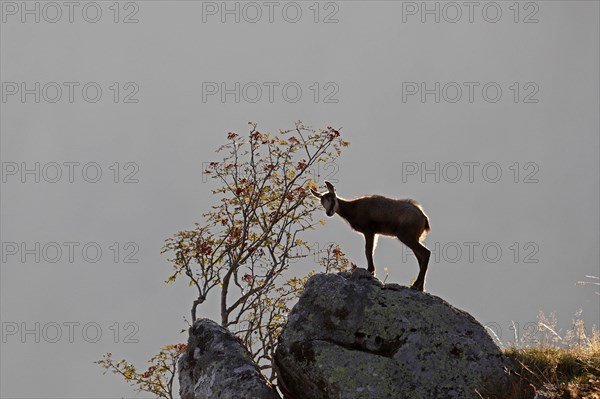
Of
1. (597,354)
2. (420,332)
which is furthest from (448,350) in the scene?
(597,354)

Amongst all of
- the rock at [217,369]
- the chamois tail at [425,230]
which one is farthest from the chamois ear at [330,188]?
the rock at [217,369]

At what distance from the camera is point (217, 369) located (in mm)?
15188

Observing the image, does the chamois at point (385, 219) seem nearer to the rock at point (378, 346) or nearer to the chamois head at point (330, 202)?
the chamois head at point (330, 202)

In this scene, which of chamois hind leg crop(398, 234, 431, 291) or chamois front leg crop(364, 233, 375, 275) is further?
chamois front leg crop(364, 233, 375, 275)

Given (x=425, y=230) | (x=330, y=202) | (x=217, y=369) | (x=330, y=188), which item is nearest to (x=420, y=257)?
(x=425, y=230)

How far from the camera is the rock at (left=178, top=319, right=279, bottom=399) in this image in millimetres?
14570

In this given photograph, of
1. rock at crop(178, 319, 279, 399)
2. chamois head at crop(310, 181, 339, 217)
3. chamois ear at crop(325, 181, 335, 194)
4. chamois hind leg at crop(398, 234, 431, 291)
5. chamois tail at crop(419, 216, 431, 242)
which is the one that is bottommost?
rock at crop(178, 319, 279, 399)

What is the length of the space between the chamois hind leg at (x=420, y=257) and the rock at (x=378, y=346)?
→ 132cm

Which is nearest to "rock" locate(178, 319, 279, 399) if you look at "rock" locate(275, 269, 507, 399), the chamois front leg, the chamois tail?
"rock" locate(275, 269, 507, 399)

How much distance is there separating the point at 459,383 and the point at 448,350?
0.69 m

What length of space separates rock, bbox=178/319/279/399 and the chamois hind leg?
13.7ft

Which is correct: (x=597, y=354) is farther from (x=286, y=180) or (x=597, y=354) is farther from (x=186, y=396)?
(x=286, y=180)

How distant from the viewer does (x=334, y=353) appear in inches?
560

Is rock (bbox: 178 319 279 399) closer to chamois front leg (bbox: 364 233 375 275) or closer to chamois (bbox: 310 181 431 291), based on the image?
chamois front leg (bbox: 364 233 375 275)
